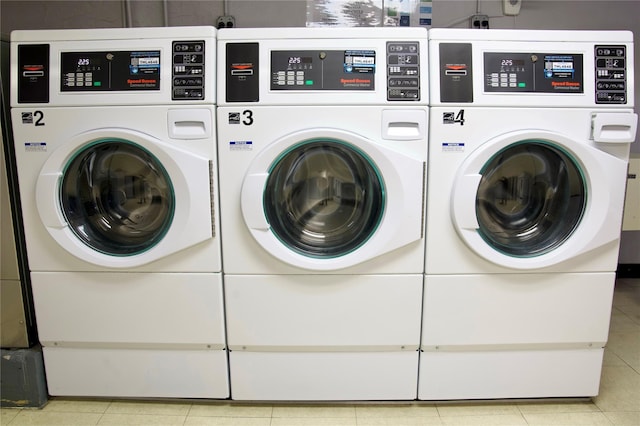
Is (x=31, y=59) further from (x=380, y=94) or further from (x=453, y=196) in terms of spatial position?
(x=453, y=196)

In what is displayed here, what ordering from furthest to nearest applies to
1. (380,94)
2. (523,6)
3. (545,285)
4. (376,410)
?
(523,6)
(376,410)
(545,285)
(380,94)

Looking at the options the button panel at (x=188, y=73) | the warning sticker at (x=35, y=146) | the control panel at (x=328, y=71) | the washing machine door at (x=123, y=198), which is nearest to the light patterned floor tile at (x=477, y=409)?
the washing machine door at (x=123, y=198)

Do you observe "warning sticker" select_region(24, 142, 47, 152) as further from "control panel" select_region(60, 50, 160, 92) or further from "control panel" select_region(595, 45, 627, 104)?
"control panel" select_region(595, 45, 627, 104)

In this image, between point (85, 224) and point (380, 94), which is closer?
point (380, 94)

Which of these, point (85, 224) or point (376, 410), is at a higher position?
point (85, 224)

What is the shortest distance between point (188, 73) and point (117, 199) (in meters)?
0.56

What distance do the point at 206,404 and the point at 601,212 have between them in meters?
1.67

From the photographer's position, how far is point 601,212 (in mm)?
1429

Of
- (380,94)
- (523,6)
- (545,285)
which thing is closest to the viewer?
(380,94)

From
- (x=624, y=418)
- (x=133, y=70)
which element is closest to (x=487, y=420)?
(x=624, y=418)

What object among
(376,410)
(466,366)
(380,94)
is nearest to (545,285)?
(466,366)

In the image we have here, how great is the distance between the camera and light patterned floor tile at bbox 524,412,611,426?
1.52 metres

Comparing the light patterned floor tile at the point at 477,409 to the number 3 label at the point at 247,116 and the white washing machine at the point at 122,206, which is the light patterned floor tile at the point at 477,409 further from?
the number 3 label at the point at 247,116

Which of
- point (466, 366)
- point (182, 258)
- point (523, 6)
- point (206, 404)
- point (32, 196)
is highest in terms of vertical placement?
point (523, 6)
